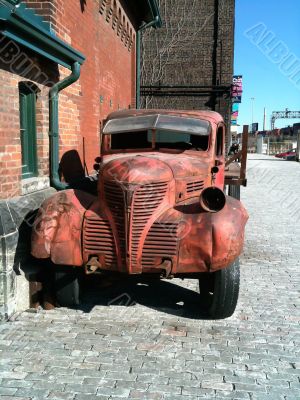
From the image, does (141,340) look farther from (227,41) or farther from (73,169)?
(227,41)

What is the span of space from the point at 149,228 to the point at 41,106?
2.65 meters

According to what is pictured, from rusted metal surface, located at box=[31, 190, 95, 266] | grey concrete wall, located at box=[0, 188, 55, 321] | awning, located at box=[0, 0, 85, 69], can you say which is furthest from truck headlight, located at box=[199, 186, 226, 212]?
awning, located at box=[0, 0, 85, 69]

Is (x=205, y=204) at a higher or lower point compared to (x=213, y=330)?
higher

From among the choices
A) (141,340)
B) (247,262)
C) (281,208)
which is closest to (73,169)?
(247,262)

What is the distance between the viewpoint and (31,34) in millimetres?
4762

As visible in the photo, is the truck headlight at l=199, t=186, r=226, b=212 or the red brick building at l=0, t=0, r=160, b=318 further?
the red brick building at l=0, t=0, r=160, b=318

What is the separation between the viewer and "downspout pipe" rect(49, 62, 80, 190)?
5984 millimetres

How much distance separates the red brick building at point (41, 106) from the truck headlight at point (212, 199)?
78.7 inches

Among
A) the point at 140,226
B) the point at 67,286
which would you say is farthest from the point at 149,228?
the point at 67,286

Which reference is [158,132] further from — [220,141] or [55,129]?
[55,129]

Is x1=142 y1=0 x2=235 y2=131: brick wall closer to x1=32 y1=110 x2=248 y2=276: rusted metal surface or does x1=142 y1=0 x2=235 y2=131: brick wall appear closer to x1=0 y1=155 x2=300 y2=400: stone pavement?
x1=0 y1=155 x2=300 y2=400: stone pavement

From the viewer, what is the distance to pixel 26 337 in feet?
13.6

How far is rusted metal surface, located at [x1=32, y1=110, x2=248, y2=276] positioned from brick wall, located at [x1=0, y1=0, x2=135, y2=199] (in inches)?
34.5

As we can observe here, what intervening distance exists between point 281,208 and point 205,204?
845 centimetres
